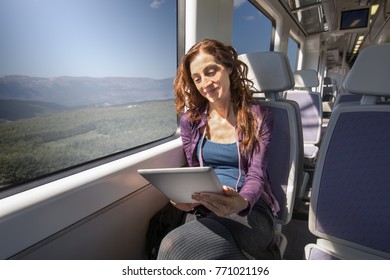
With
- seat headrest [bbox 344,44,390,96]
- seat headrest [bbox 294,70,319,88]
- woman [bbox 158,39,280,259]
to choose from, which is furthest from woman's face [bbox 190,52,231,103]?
seat headrest [bbox 294,70,319,88]

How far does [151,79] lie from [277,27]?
2.81 m

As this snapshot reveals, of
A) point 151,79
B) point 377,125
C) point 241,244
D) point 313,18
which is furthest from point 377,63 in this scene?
point 313,18

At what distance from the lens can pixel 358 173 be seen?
0.96m

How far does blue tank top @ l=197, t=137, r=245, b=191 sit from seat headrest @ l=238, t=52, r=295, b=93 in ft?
1.36

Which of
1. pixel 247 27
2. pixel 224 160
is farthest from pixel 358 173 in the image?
pixel 247 27

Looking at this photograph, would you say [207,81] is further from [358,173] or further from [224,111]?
[358,173]

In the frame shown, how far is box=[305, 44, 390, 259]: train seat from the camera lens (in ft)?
2.99

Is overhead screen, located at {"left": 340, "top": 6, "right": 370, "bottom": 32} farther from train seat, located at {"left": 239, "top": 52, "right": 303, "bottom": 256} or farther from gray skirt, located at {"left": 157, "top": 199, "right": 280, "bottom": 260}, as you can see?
gray skirt, located at {"left": 157, "top": 199, "right": 280, "bottom": 260}

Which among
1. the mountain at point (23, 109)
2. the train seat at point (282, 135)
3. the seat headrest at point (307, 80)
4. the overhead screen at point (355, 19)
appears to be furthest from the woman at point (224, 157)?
the overhead screen at point (355, 19)

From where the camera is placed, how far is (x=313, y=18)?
4469mm

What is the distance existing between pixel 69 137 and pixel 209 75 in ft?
2.21

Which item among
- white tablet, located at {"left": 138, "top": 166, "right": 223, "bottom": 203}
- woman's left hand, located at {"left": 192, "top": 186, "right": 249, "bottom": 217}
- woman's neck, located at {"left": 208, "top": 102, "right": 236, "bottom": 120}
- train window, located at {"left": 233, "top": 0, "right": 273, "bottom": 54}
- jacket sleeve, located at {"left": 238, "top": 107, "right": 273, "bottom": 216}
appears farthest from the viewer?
train window, located at {"left": 233, "top": 0, "right": 273, "bottom": 54}
